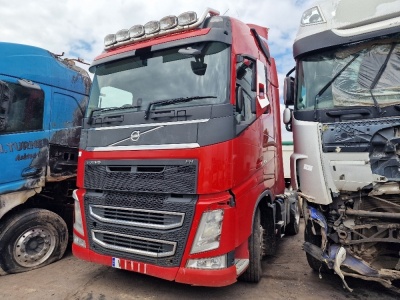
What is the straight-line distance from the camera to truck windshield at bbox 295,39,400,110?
3133 millimetres

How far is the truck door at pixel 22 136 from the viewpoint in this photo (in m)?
3.95

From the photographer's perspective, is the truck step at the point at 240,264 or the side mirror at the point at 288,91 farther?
the side mirror at the point at 288,91

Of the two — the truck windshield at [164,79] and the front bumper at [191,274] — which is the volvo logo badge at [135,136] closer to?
the truck windshield at [164,79]

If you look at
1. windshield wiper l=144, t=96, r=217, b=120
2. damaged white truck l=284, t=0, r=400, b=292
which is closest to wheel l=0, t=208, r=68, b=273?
windshield wiper l=144, t=96, r=217, b=120

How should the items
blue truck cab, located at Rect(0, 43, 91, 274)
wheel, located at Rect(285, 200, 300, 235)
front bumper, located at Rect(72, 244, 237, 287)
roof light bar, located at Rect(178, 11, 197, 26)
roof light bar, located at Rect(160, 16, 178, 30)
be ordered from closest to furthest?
front bumper, located at Rect(72, 244, 237, 287), roof light bar, located at Rect(178, 11, 197, 26), roof light bar, located at Rect(160, 16, 178, 30), blue truck cab, located at Rect(0, 43, 91, 274), wheel, located at Rect(285, 200, 300, 235)

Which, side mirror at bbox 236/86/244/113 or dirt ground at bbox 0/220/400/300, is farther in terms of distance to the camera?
dirt ground at bbox 0/220/400/300

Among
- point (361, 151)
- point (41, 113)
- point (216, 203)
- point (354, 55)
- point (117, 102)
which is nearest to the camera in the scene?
point (216, 203)

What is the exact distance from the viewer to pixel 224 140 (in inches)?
113

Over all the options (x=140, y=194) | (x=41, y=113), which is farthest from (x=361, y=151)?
(x=41, y=113)

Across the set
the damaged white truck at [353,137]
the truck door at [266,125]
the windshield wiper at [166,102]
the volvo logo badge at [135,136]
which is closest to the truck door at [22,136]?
the volvo logo badge at [135,136]

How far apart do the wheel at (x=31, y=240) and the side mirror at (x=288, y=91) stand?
379 centimetres

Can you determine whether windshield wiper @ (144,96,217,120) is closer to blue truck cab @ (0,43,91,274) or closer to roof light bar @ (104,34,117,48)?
roof light bar @ (104,34,117,48)

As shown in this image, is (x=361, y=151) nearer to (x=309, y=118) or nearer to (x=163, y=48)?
(x=309, y=118)

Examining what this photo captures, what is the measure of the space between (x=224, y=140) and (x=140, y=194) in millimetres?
1068
